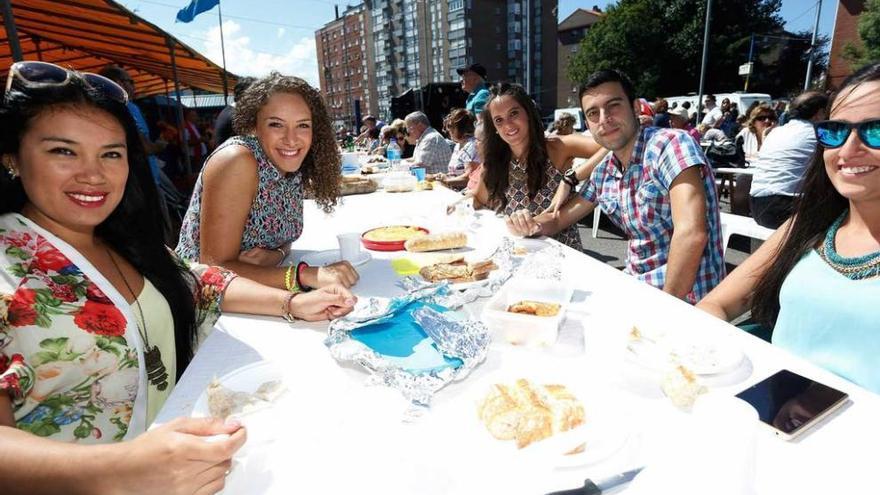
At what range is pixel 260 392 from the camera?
1.06 metres

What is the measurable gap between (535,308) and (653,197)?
1299 millimetres

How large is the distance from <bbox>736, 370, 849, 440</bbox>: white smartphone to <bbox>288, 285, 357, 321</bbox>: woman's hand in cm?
112

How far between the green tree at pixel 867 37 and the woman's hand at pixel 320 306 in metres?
39.7

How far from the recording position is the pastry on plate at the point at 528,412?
0.86 metres

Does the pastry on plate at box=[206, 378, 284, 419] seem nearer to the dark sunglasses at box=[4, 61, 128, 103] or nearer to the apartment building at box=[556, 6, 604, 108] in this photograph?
the dark sunglasses at box=[4, 61, 128, 103]

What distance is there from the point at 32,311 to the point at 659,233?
2.45 m

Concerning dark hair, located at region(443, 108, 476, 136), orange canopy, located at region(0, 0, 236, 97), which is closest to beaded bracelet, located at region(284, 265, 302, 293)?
dark hair, located at region(443, 108, 476, 136)

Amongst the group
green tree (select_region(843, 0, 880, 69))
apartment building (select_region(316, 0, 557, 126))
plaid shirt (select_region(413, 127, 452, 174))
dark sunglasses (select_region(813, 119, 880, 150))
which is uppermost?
apartment building (select_region(316, 0, 557, 126))

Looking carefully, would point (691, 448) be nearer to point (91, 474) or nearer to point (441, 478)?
point (441, 478)

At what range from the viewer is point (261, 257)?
7.02 feet

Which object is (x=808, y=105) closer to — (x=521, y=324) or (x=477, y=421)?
(x=521, y=324)

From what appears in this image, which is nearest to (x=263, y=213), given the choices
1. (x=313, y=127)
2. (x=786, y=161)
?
(x=313, y=127)

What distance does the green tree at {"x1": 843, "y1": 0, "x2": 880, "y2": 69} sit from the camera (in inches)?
1146

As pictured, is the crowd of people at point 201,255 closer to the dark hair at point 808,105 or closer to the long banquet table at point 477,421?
the long banquet table at point 477,421
